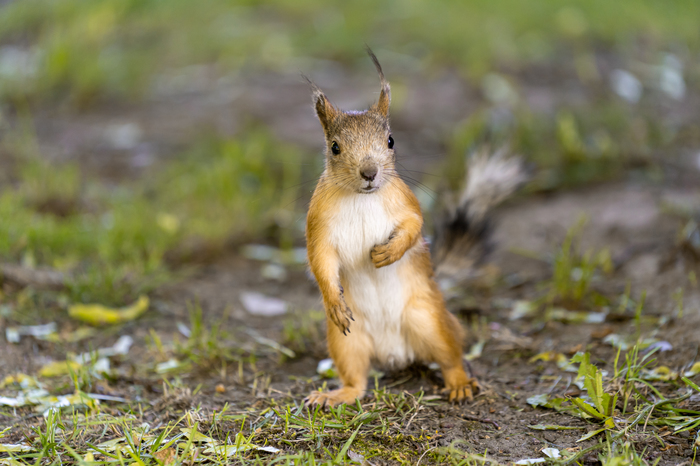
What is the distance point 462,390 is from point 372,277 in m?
0.53

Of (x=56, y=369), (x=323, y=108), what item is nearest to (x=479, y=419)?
(x=323, y=108)

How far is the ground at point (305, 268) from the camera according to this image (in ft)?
7.03

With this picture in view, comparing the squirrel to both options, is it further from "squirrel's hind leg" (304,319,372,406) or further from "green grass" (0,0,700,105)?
"green grass" (0,0,700,105)

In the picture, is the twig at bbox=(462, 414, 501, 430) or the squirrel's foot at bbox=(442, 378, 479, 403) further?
the squirrel's foot at bbox=(442, 378, 479, 403)

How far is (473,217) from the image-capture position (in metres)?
3.16

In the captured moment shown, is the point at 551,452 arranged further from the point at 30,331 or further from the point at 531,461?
the point at 30,331

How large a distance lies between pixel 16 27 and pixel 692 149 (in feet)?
22.5

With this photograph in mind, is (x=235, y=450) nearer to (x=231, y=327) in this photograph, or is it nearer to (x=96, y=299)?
(x=231, y=327)

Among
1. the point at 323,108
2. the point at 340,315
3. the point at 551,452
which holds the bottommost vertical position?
the point at 551,452

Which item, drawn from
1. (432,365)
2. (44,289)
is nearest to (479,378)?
(432,365)

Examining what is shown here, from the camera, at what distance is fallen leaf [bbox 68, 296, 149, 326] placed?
3.20 meters

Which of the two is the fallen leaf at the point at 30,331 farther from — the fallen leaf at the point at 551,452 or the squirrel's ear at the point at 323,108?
the fallen leaf at the point at 551,452

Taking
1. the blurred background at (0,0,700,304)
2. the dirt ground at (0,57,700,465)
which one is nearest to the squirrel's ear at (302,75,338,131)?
the blurred background at (0,0,700,304)

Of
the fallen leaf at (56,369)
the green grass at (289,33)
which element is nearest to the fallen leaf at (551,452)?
the fallen leaf at (56,369)
